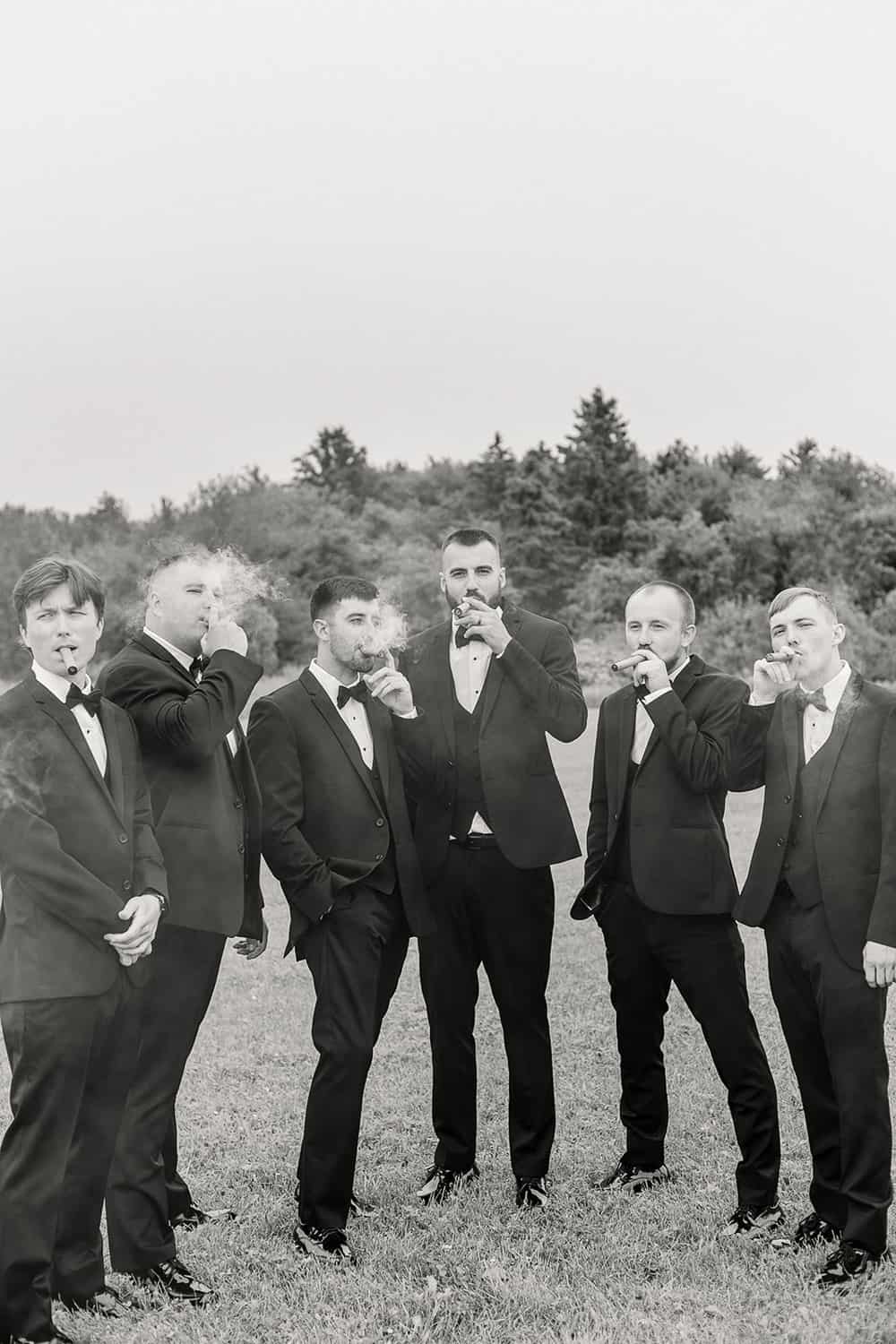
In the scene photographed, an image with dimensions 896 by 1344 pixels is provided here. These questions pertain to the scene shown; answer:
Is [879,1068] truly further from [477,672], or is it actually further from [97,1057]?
[97,1057]

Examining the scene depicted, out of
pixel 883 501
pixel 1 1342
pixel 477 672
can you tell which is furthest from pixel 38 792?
pixel 883 501

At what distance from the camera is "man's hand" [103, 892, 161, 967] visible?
165 inches

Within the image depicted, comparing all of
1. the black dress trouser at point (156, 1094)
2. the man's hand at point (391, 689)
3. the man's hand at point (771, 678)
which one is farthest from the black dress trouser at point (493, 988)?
the man's hand at point (771, 678)

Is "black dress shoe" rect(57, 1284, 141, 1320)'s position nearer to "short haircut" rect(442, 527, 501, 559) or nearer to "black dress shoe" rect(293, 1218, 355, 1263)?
"black dress shoe" rect(293, 1218, 355, 1263)

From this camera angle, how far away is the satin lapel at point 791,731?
4871mm

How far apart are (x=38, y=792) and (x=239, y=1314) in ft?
6.16

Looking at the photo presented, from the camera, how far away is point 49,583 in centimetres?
427

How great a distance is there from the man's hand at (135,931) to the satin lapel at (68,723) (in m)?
0.37

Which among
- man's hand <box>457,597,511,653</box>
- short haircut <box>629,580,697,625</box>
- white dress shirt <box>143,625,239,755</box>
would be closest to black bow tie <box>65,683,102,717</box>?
white dress shirt <box>143,625,239,755</box>

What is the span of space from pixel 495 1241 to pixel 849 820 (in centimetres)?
206

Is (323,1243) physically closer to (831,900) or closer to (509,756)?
(509,756)

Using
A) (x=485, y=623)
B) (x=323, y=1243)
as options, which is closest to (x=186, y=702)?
(x=485, y=623)

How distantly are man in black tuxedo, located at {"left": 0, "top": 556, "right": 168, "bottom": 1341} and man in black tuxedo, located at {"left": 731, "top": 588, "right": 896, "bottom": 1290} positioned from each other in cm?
231

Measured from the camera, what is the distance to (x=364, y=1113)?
22.8 feet
